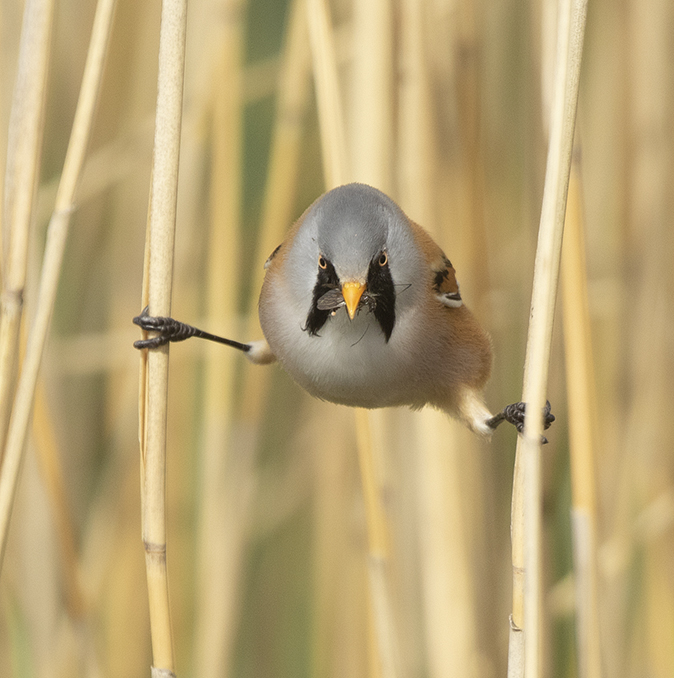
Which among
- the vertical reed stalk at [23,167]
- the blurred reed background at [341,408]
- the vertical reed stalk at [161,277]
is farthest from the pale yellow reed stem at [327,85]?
the vertical reed stalk at [23,167]

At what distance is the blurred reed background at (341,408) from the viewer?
5.56 ft

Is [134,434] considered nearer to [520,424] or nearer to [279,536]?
[279,536]

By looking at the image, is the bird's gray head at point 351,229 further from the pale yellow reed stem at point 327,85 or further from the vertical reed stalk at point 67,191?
A: the vertical reed stalk at point 67,191

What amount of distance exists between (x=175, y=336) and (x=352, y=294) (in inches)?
16.5

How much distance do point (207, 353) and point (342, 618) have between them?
0.71 m

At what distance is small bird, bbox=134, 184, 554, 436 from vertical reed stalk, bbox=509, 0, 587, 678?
0.27 m

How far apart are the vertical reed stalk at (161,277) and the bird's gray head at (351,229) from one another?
24 centimetres

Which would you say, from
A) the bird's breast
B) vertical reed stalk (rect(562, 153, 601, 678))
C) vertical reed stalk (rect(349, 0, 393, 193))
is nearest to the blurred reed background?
vertical reed stalk (rect(349, 0, 393, 193))

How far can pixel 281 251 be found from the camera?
1.58m

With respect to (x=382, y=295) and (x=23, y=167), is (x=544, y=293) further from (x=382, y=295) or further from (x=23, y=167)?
(x=23, y=167)

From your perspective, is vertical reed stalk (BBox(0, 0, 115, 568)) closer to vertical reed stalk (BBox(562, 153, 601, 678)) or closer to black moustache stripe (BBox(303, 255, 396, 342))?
black moustache stripe (BBox(303, 255, 396, 342))

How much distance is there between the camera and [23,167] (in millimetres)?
1203

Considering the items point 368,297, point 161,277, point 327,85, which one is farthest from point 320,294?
point 327,85

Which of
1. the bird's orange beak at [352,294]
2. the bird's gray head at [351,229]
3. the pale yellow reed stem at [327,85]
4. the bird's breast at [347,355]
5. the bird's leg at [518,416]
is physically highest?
the pale yellow reed stem at [327,85]
